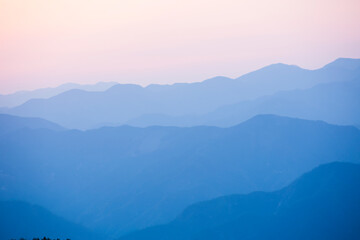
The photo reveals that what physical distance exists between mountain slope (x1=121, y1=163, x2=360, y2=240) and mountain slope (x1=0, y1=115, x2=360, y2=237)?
43cm

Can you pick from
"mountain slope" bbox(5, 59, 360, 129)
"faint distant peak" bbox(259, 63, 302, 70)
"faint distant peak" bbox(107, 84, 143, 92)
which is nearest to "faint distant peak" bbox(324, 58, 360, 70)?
"mountain slope" bbox(5, 59, 360, 129)

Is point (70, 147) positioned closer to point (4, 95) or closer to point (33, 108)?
point (33, 108)

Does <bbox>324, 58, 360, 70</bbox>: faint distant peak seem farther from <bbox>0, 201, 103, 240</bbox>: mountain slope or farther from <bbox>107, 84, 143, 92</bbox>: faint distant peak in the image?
<bbox>0, 201, 103, 240</bbox>: mountain slope

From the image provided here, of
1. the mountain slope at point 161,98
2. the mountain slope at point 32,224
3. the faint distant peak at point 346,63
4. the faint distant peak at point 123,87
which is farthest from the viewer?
the faint distant peak at point 123,87

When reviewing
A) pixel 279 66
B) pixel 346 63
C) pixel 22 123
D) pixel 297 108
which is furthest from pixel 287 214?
pixel 22 123

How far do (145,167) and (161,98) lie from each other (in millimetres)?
3328

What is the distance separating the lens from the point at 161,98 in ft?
57.7

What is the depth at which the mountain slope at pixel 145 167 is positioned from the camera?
622 inches

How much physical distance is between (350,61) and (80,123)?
40.3ft

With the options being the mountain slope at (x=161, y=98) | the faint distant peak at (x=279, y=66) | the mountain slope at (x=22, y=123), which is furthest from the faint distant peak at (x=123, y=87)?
the faint distant peak at (x=279, y=66)

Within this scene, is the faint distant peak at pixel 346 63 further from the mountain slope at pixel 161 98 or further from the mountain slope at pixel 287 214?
the mountain slope at pixel 287 214

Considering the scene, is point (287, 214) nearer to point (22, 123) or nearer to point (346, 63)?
point (346, 63)

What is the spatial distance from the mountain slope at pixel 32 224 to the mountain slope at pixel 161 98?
4110 millimetres

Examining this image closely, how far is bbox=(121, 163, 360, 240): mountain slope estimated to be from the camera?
45.3 ft
